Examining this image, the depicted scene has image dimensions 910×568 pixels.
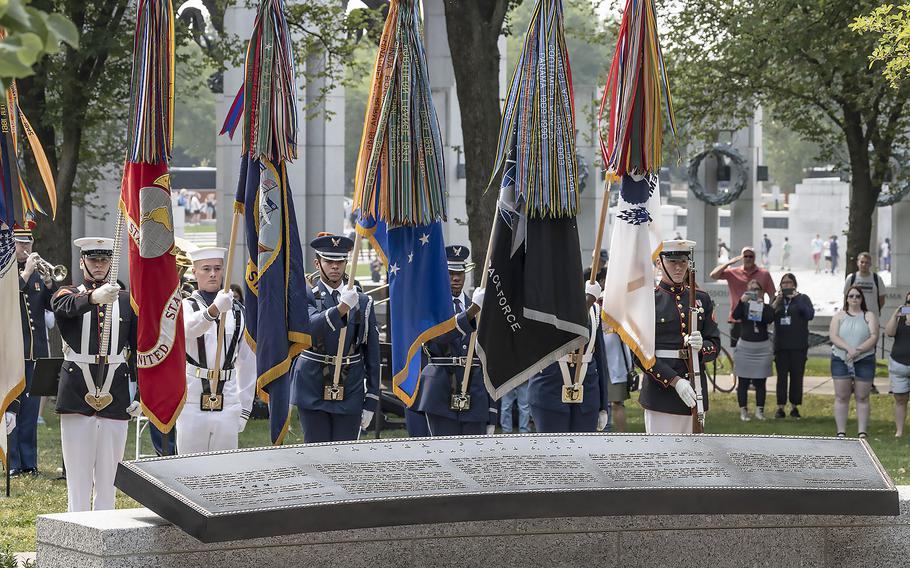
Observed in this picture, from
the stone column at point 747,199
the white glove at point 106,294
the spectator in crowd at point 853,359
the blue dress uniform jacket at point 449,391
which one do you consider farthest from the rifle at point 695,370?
the stone column at point 747,199

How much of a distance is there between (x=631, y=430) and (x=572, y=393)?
601cm

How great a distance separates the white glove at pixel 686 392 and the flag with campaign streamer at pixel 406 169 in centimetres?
179

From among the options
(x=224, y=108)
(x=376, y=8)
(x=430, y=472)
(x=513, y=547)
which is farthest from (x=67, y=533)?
(x=224, y=108)

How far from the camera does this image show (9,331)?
798cm

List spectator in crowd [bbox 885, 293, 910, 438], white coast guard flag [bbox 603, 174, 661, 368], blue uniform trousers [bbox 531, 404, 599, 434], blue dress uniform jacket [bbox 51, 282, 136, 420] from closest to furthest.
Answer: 1. white coast guard flag [bbox 603, 174, 661, 368]
2. blue dress uniform jacket [bbox 51, 282, 136, 420]
3. blue uniform trousers [bbox 531, 404, 599, 434]
4. spectator in crowd [bbox 885, 293, 910, 438]

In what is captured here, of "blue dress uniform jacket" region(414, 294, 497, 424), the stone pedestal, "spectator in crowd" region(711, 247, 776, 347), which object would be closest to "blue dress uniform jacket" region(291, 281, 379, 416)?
"blue dress uniform jacket" region(414, 294, 497, 424)

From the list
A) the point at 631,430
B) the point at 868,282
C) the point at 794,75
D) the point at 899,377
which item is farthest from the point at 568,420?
the point at 794,75

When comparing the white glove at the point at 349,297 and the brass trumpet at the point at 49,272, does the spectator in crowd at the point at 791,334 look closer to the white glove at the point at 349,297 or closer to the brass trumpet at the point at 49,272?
the brass trumpet at the point at 49,272

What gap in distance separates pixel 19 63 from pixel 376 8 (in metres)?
16.4

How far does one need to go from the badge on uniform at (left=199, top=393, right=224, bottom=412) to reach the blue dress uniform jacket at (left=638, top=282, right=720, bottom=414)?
9.68 feet

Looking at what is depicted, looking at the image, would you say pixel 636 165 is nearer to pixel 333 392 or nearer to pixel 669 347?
pixel 669 347

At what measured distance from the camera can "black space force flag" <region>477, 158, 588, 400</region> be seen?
8406mm

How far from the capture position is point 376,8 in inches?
776

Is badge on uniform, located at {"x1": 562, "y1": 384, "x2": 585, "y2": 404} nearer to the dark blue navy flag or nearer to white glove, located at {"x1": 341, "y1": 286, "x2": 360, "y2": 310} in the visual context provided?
white glove, located at {"x1": 341, "y1": 286, "x2": 360, "y2": 310}
